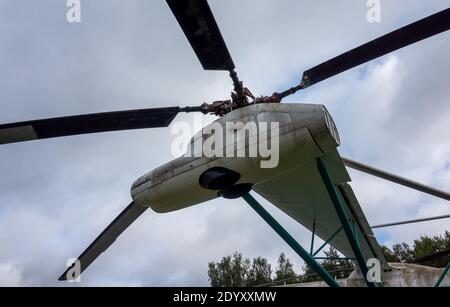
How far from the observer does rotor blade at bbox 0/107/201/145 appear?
13.0ft

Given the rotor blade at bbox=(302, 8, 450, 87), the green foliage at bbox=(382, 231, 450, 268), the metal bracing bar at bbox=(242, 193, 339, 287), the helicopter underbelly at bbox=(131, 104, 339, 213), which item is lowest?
the metal bracing bar at bbox=(242, 193, 339, 287)

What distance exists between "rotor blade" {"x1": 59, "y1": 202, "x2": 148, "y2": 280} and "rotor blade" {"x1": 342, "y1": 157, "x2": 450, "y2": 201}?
Result: 387cm

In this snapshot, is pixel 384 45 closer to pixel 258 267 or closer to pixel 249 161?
pixel 249 161

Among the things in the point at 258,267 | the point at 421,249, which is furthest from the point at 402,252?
the point at 258,267

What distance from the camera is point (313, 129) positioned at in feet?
12.8

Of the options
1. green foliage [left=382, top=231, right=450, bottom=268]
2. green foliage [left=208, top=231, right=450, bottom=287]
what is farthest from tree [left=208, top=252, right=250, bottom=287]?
green foliage [left=382, top=231, right=450, bottom=268]

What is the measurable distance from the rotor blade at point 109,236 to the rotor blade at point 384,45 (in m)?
3.30

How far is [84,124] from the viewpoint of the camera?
4203mm

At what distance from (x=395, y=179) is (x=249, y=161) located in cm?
370

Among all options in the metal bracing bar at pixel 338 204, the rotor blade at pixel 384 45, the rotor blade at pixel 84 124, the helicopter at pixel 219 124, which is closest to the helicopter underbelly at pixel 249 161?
the helicopter at pixel 219 124

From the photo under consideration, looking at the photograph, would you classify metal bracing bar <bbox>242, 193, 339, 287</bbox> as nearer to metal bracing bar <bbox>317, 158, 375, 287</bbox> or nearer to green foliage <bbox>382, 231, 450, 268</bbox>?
metal bracing bar <bbox>317, 158, 375, 287</bbox>

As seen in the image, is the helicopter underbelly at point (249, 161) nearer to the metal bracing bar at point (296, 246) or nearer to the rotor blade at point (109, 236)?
the rotor blade at point (109, 236)
